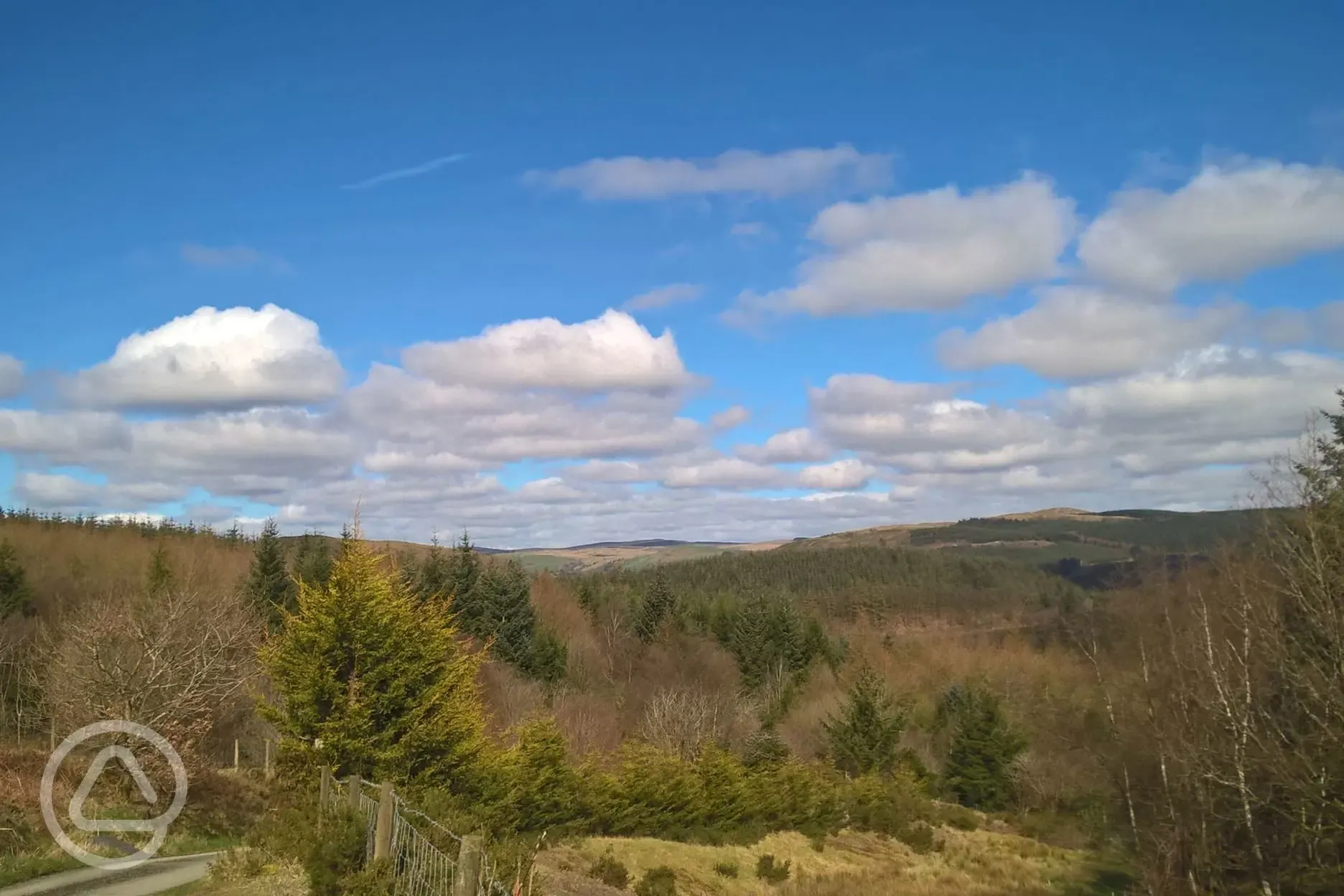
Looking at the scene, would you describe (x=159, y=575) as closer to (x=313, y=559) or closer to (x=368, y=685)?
(x=313, y=559)

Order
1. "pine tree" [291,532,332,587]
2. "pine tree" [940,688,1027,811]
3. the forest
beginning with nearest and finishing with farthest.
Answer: the forest, "pine tree" [940,688,1027,811], "pine tree" [291,532,332,587]

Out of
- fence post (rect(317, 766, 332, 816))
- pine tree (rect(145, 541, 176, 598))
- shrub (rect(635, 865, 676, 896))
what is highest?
pine tree (rect(145, 541, 176, 598))

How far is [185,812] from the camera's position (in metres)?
20.3

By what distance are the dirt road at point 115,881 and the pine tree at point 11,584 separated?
39.7 meters

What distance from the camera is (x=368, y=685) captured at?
17484mm

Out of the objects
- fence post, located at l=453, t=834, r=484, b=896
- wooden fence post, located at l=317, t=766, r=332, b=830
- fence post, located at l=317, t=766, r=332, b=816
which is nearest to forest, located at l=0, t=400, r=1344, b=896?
wooden fence post, located at l=317, t=766, r=332, b=830

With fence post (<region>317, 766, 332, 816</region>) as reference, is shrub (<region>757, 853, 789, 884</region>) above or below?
below

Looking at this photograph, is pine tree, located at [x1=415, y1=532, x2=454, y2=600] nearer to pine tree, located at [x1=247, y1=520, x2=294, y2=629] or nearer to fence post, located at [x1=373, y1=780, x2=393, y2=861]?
pine tree, located at [x1=247, y1=520, x2=294, y2=629]

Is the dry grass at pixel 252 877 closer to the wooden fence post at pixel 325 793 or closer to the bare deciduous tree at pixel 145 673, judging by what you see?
the wooden fence post at pixel 325 793

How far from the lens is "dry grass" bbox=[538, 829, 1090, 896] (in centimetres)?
2336

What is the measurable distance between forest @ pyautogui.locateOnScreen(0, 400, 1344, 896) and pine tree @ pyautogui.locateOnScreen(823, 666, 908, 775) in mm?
174

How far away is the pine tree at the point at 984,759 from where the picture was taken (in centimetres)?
5519

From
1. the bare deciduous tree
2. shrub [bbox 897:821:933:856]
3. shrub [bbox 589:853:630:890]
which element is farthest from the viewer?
shrub [bbox 897:821:933:856]

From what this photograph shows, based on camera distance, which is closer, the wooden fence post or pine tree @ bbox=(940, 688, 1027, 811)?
the wooden fence post
